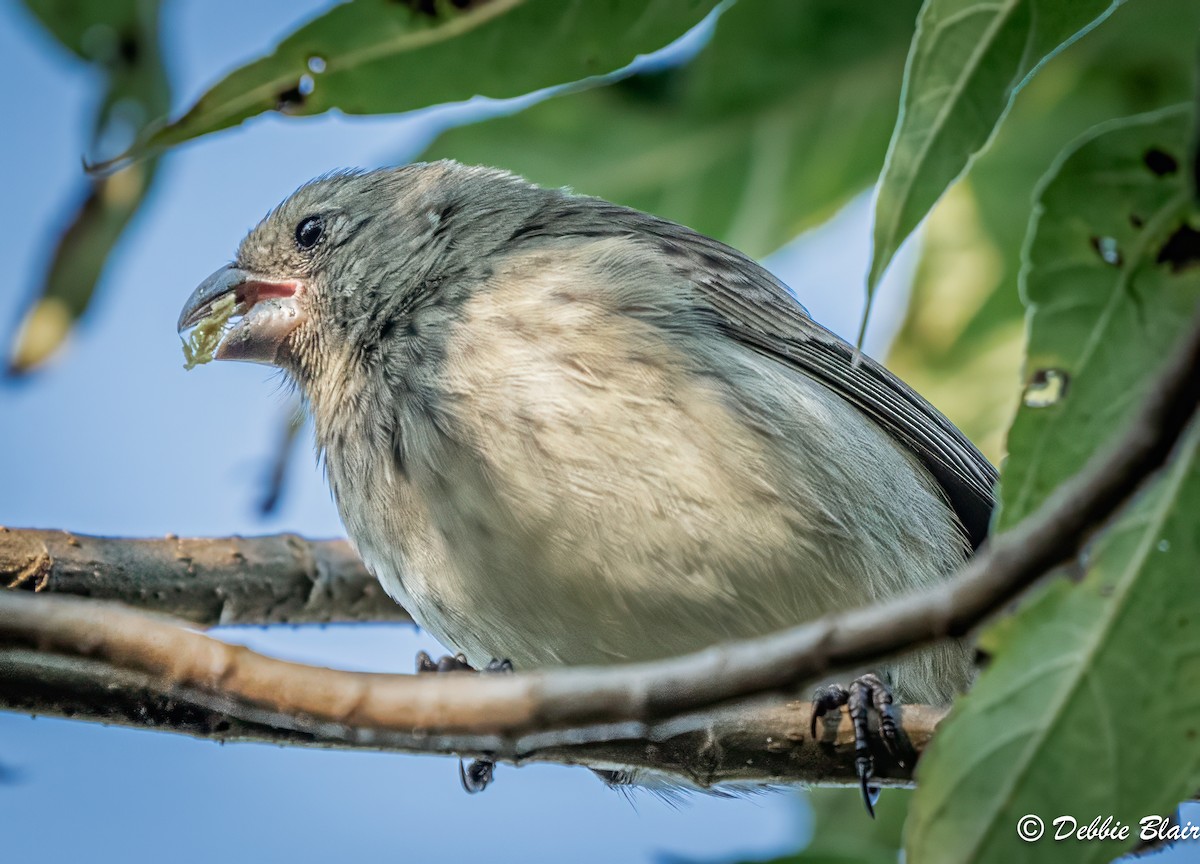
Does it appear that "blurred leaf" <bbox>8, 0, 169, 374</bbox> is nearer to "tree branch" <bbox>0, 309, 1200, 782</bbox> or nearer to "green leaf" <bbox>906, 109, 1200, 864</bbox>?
"tree branch" <bbox>0, 309, 1200, 782</bbox>

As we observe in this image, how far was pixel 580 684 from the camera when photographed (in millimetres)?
1473

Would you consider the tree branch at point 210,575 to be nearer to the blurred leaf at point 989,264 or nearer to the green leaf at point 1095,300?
the blurred leaf at point 989,264

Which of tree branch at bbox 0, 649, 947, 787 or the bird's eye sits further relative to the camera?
the bird's eye

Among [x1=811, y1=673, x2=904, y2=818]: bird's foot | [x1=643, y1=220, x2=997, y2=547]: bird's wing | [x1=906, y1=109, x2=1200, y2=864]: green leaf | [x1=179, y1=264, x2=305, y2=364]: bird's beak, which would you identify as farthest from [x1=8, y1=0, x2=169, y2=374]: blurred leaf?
[x1=906, y1=109, x2=1200, y2=864]: green leaf

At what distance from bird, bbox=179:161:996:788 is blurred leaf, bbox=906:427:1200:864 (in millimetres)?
1338

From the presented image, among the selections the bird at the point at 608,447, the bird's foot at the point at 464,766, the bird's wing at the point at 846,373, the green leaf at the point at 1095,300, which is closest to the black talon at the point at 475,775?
the bird's foot at the point at 464,766

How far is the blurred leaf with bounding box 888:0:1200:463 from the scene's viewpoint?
13.4ft

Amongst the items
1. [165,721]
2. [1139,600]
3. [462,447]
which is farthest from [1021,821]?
[462,447]

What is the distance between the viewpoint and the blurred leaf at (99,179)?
10.5 feet

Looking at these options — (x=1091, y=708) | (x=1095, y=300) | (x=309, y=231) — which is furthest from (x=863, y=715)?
(x=309, y=231)

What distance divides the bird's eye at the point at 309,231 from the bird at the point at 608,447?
33 cm

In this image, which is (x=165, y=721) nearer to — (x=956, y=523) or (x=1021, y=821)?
(x=1021, y=821)

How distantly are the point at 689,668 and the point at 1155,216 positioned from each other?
3.00 feet

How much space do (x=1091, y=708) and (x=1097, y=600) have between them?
15 centimetres
